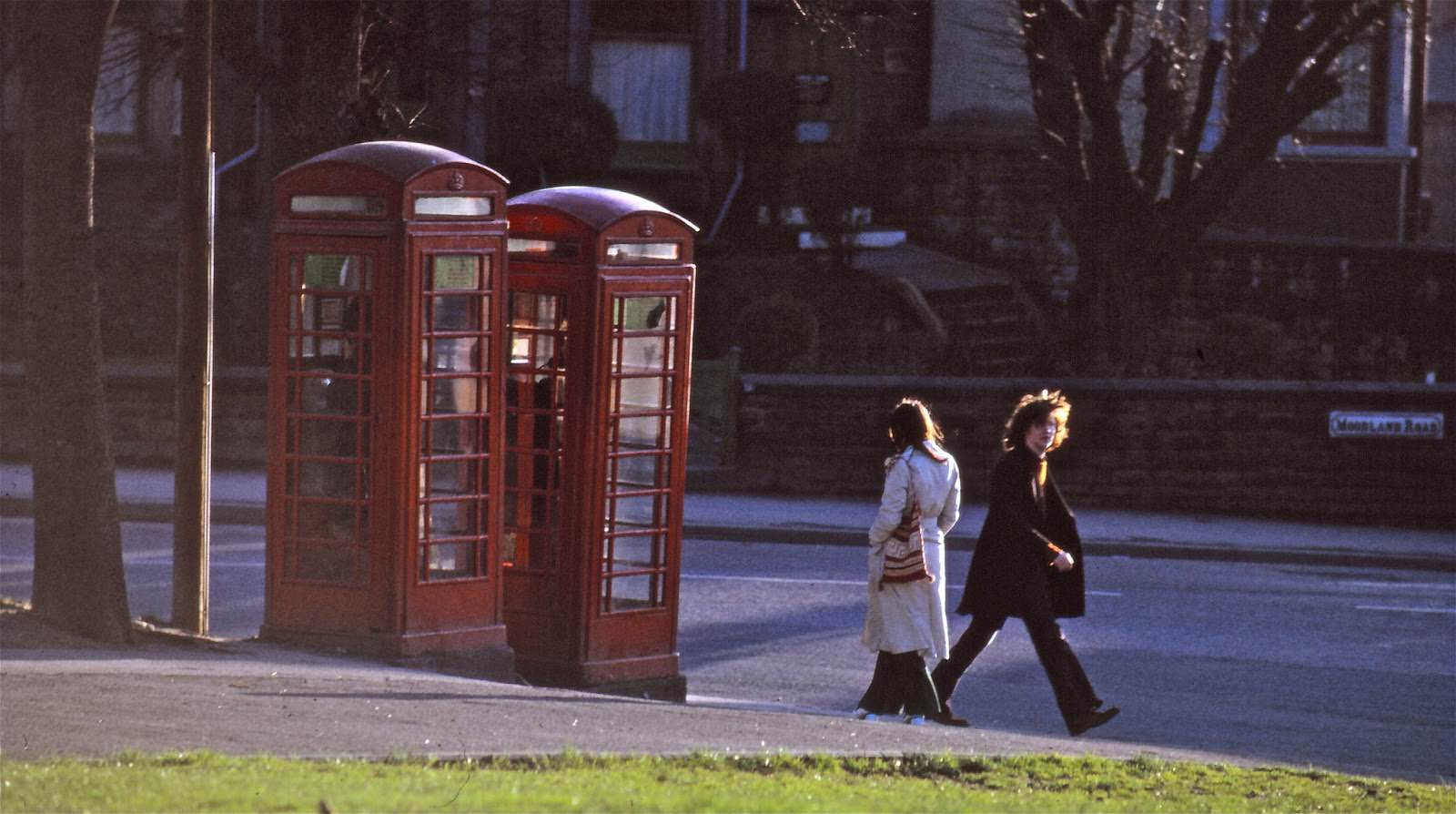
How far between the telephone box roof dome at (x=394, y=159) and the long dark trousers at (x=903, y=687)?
2.97 m

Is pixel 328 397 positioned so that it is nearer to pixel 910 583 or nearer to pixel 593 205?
pixel 593 205

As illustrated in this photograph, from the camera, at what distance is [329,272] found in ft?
30.1

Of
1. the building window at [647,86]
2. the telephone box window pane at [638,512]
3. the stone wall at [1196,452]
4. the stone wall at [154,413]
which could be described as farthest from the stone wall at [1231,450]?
the telephone box window pane at [638,512]

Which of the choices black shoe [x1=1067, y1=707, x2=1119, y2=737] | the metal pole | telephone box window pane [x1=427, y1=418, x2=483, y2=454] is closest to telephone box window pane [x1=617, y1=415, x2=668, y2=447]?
telephone box window pane [x1=427, y1=418, x2=483, y2=454]

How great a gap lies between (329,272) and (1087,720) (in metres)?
4.18

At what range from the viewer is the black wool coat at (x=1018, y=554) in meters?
9.55

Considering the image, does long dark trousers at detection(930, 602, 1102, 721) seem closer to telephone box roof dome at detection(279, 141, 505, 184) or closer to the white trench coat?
the white trench coat

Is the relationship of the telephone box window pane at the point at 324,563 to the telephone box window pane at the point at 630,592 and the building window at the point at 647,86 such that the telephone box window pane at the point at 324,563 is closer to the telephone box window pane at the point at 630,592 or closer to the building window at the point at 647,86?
the telephone box window pane at the point at 630,592

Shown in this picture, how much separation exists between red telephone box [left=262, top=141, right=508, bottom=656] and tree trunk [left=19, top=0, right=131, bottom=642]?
853 mm

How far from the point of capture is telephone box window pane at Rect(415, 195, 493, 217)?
8.94 metres

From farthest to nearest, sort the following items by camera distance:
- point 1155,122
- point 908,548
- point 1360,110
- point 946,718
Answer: point 1360,110 < point 1155,122 < point 946,718 < point 908,548

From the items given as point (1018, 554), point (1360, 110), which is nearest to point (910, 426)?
point (1018, 554)

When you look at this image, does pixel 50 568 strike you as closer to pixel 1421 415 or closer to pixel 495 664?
pixel 495 664

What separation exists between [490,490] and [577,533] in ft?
1.58
